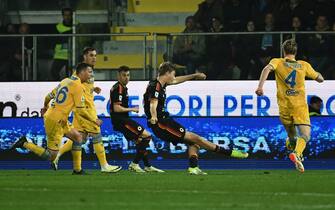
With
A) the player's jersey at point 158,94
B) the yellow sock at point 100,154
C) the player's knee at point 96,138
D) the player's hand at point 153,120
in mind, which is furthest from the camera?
the player's knee at point 96,138

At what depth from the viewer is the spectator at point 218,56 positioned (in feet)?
77.8

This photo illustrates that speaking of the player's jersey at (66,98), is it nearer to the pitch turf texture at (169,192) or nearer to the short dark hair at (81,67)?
the short dark hair at (81,67)

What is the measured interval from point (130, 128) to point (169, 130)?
199 cm

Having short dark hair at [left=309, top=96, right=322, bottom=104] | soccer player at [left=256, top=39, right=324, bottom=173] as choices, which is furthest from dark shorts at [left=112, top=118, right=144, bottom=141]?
short dark hair at [left=309, top=96, right=322, bottom=104]

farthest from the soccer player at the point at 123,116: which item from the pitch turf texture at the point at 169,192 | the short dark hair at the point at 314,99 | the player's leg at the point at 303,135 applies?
the short dark hair at the point at 314,99

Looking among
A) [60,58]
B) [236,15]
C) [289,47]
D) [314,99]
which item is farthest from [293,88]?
[236,15]

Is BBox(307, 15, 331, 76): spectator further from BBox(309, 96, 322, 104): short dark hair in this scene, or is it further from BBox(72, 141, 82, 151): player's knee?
BBox(72, 141, 82, 151): player's knee

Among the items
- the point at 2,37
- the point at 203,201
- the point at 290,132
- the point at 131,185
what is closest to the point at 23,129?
the point at 2,37

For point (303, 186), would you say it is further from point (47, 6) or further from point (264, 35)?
point (47, 6)

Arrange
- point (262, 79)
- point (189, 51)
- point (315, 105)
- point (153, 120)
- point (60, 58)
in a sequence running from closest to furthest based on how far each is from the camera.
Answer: point (262, 79), point (153, 120), point (315, 105), point (189, 51), point (60, 58)

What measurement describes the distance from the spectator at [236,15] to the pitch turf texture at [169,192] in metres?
9.13

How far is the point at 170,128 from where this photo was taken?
18500 mm

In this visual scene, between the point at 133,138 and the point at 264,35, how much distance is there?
A: 15.7 ft

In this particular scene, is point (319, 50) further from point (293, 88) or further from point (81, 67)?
point (81, 67)
